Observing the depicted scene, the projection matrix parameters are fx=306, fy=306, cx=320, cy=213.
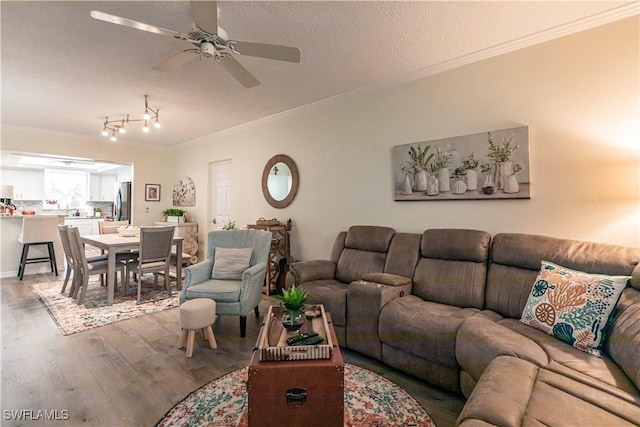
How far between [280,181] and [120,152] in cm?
386

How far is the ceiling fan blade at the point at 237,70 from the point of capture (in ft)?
7.30

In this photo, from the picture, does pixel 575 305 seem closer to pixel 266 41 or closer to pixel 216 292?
pixel 216 292

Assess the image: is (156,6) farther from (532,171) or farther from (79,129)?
(79,129)

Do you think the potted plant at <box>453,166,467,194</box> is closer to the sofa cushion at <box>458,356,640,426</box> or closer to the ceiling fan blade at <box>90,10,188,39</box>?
the sofa cushion at <box>458,356,640,426</box>

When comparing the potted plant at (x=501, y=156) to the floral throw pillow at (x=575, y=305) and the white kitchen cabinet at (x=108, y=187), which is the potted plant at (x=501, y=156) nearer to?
the floral throw pillow at (x=575, y=305)

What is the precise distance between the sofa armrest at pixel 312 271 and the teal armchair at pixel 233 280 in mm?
374

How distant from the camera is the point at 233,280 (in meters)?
3.29

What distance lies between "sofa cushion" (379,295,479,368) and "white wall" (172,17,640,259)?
0.97 metres

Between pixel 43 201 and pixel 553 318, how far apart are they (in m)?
11.1

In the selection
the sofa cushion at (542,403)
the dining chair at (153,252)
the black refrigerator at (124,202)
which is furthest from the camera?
the black refrigerator at (124,202)

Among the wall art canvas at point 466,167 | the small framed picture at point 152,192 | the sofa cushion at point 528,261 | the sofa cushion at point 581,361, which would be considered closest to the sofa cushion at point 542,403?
the sofa cushion at point 581,361

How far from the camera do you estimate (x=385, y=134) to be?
11.2 ft

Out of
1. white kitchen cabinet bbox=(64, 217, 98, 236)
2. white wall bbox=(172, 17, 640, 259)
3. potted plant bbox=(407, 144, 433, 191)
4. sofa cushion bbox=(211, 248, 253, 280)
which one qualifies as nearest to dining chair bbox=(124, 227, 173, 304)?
sofa cushion bbox=(211, 248, 253, 280)

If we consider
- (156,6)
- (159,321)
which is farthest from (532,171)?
(159,321)
